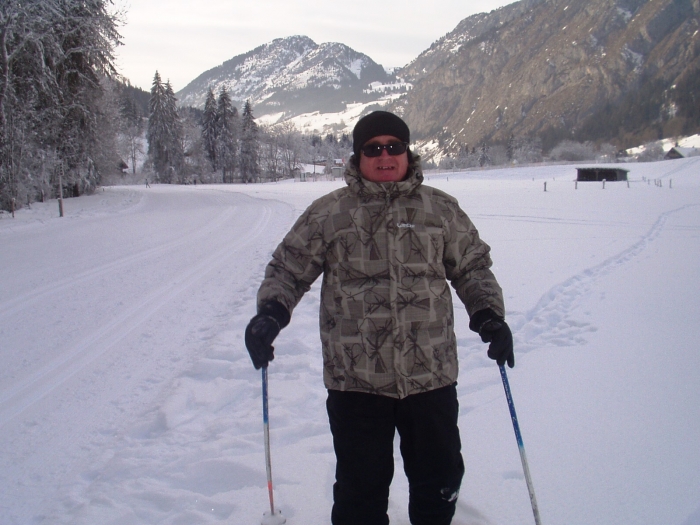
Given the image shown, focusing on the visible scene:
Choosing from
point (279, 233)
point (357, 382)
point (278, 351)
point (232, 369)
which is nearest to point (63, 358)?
point (232, 369)

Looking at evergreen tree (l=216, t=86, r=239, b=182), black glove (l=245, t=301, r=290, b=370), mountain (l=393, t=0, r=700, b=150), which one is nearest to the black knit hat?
black glove (l=245, t=301, r=290, b=370)

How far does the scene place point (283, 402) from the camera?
12.6 ft

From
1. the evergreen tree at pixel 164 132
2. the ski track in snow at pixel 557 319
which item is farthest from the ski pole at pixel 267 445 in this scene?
the evergreen tree at pixel 164 132

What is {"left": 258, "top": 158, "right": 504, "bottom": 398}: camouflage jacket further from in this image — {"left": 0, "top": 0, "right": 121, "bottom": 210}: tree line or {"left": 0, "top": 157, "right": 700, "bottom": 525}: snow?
{"left": 0, "top": 0, "right": 121, "bottom": 210}: tree line

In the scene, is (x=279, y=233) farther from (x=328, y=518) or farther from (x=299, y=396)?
(x=328, y=518)

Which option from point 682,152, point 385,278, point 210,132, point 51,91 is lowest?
point 385,278

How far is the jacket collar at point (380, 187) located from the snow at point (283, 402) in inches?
65.0

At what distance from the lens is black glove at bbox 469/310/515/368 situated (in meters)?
2.18

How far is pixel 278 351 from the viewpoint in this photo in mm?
4906

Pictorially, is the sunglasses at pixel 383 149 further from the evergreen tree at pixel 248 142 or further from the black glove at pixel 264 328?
the evergreen tree at pixel 248 142

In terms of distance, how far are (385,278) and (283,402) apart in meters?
2.16

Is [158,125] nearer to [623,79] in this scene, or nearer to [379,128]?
[379,128]

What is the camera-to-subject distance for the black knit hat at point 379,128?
214 cm

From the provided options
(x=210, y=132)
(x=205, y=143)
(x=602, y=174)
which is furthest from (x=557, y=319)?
(x=205, y=143)
